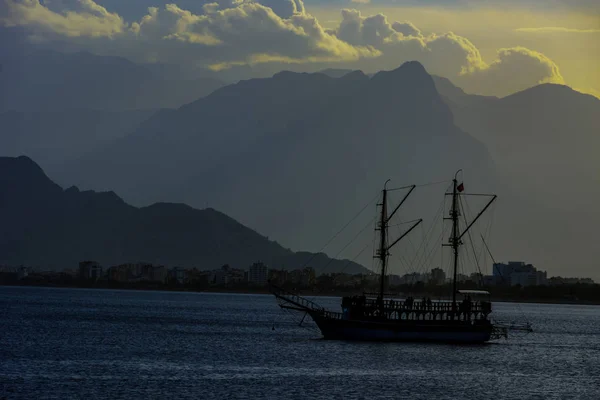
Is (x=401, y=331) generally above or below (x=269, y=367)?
above

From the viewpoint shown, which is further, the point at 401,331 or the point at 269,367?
the point at 401,331

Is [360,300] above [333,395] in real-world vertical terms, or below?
above

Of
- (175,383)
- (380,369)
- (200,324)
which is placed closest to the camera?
(175,383)

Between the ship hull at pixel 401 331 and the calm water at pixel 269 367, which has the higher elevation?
the ship hull at pixel 401 331

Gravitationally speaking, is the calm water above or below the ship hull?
below

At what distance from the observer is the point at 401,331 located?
143 m

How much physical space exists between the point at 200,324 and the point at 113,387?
101114 mm

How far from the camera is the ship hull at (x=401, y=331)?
468 ft

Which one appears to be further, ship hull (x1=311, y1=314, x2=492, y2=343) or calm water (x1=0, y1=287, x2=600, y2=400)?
ship hull (x1=311, y1=314, x2=492, y2=343)

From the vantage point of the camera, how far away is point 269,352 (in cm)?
13050

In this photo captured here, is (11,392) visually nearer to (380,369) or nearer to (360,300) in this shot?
(380,369)

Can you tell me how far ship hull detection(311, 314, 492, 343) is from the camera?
468 feet

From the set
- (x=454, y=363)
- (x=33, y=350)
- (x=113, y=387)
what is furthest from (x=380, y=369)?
(x=33, y=350)

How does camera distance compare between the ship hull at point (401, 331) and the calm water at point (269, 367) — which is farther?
the ship hull at point (401, 331)
